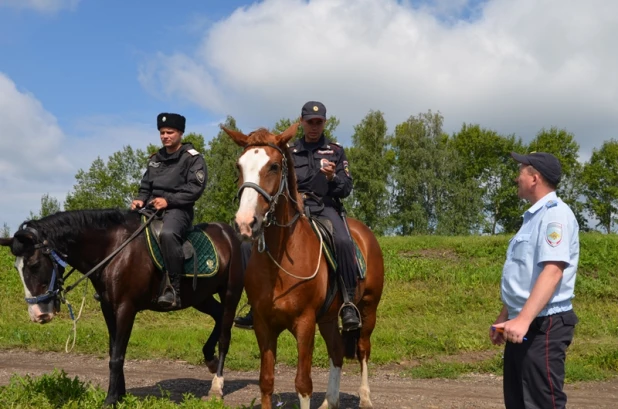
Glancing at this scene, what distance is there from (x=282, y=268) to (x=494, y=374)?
601 cm

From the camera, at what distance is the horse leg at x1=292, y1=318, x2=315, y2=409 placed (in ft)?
18.4

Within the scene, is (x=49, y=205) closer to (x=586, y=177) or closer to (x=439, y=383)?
(x=586, y=177)

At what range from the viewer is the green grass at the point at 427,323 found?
11.0 m

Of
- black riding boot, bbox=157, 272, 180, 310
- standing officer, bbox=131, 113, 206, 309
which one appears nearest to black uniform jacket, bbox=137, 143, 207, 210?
standing officer, bbox=131, 113, 206, 309

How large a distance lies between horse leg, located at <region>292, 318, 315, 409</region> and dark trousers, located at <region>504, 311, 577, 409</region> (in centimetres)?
215

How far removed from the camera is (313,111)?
6.69 m

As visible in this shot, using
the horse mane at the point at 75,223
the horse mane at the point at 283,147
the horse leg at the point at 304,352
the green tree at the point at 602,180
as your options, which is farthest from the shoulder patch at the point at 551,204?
the green tree at the point at 602,180

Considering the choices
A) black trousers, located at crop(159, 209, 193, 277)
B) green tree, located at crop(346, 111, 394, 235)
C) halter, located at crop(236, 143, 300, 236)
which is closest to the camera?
halter, located at crop(236, 143, 300, 236)

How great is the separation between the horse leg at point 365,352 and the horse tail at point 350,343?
2.1 inches

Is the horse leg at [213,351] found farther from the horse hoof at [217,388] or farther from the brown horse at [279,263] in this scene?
the brown horse at [279,263]

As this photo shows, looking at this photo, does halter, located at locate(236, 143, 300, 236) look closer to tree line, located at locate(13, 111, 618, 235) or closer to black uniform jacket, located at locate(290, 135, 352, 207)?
black uniform jacket, located at locate(290, 135, 352, 207)

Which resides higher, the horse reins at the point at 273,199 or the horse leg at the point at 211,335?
the horse reins at the point at 273,199

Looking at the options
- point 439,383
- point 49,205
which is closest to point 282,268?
point 439,383

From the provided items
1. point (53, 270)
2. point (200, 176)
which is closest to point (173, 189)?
point (200, 176)
